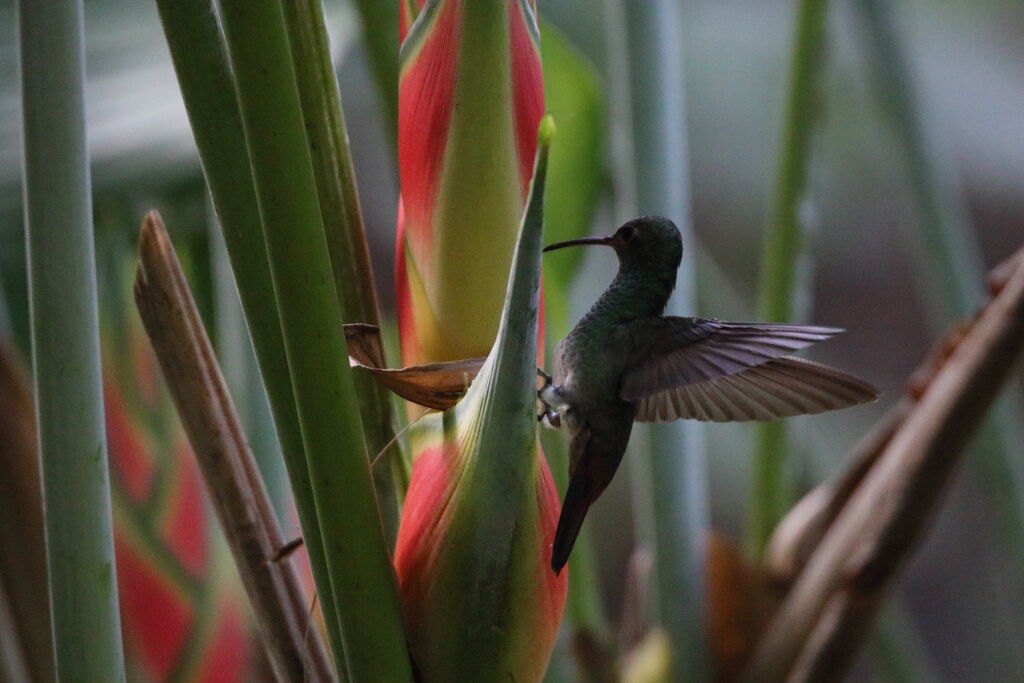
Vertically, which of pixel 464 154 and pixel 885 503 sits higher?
pixel 464 154

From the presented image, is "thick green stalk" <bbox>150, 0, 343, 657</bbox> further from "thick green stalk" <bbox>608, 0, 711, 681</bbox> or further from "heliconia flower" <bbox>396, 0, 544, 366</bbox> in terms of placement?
"thick green stalk" <bbox>608, 0, 711, 681</bbox>

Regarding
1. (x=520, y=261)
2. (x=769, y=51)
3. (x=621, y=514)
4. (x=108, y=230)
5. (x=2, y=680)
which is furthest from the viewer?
(x=621, y=514)

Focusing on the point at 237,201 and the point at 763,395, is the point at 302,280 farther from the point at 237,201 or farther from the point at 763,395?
the point at 763,395

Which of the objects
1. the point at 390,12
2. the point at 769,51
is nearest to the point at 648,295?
the point at 390,12

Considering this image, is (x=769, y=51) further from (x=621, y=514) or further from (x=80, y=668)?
(x=80, y=668)

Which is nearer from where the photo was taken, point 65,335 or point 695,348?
point 65,335

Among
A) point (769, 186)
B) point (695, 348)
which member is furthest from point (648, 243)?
point (769, 186)

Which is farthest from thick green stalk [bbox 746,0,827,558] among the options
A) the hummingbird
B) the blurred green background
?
the hummingbird
